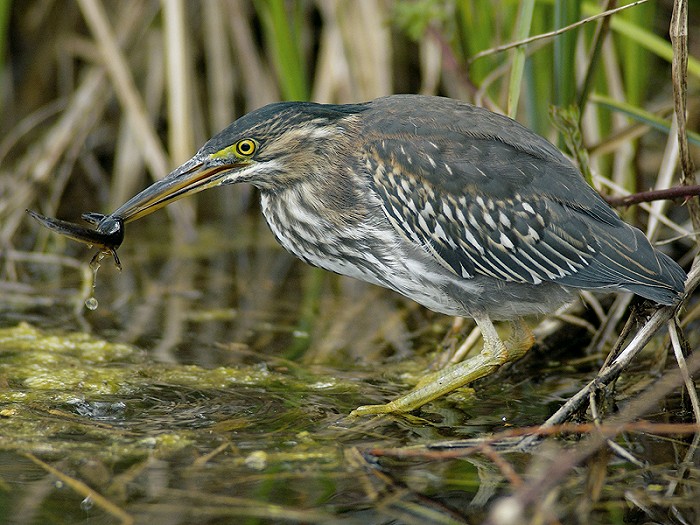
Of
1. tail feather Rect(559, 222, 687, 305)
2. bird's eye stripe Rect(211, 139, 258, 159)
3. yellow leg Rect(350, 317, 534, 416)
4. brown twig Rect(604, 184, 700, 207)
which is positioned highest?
bird's eye stripe Rect(211, 139, 258, 159)

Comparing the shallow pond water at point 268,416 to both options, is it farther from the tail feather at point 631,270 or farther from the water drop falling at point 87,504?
the tail feather at point 631,270

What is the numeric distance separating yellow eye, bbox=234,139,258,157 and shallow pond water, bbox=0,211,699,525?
1107mm

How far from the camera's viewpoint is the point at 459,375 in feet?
14.4

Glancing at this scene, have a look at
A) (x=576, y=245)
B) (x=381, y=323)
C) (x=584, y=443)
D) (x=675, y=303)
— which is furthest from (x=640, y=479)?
(x=381, y=323)

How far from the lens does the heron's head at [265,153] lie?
4.25 meters

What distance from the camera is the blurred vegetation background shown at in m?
5.48

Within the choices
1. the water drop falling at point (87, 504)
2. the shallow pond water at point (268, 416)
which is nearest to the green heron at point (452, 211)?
the shallow pond water at point (268, 416)

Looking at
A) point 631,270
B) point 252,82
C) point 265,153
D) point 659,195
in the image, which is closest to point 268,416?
point 265,153

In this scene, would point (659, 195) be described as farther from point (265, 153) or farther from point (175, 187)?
point (175, 187)

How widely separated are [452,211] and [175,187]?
123cm

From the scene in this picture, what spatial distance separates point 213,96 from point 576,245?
4.24 metres

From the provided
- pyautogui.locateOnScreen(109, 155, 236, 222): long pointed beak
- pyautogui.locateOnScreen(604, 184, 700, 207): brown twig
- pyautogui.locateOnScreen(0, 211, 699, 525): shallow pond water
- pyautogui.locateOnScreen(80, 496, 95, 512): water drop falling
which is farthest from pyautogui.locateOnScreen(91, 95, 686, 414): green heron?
pyautogui.locateOnScreen(80, 496, 95, 512): water drop falling

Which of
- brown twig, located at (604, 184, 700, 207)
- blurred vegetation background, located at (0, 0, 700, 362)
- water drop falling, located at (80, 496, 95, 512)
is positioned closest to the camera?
water drop falling, located at (80, 496, 95, 512)

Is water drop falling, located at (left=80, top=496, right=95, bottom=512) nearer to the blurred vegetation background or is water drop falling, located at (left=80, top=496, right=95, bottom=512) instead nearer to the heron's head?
the heron's head
